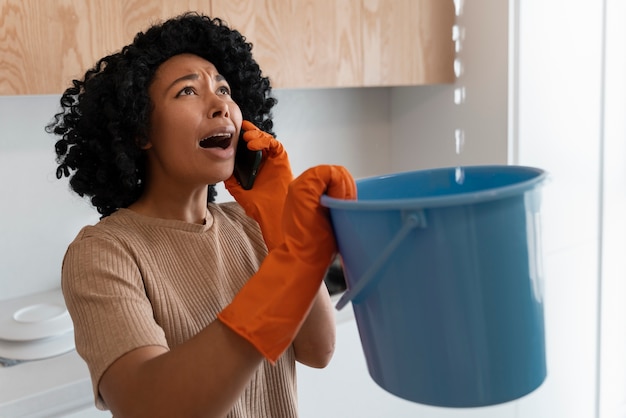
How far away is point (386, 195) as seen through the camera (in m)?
0.99

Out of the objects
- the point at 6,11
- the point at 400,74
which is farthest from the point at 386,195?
the point at 400,74

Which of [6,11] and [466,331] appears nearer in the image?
[466,331]

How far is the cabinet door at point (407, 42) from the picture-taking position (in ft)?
6.11

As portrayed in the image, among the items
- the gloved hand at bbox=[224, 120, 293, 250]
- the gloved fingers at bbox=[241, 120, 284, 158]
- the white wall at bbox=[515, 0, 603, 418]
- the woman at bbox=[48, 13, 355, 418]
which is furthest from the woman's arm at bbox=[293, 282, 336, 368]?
the white wall at bbox=[515, 0, 603, 418]

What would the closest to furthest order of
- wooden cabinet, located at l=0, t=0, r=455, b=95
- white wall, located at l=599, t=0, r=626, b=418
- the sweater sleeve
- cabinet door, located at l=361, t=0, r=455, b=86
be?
the sweater sleeve, wooden cabinet, located at l=0, t=0, r=455, b=95, cabinet door, located at l=361, t=0, r=455, b=86, white wall, located at l=599, t=0, r=626, b=418

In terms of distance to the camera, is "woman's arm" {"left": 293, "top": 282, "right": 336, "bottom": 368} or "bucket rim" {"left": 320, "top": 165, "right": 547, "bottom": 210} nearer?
"bucket rim" {"left": 320, "top": 165, "right": 547, "bottom": 210}

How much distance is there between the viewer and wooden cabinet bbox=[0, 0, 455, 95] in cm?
126

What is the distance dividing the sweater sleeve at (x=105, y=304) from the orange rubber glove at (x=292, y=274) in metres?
0.13

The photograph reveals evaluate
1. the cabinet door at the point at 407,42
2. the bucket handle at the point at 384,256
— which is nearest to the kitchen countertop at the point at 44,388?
the bucket handle at the point at 384,256

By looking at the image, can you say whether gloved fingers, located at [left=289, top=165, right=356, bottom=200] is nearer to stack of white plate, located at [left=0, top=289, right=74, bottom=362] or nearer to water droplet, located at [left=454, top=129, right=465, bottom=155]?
stack of white plate, located at [left=0, top=289, right=74, bottom=362]

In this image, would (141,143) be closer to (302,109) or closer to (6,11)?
(6,11)

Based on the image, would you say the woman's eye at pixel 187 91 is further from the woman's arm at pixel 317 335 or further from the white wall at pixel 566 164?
the white wall at pixel 566 164

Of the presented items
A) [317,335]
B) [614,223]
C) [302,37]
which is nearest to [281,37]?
[302,37]

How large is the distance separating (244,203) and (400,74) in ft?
2.97
